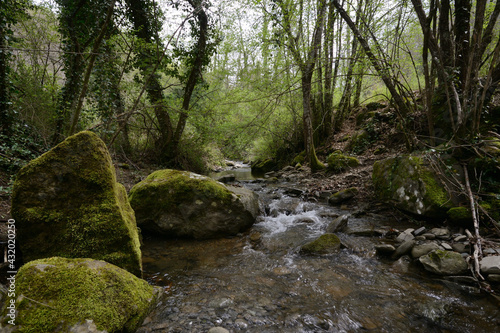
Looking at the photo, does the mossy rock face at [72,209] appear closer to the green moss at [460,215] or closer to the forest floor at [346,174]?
the forest floor at [346,174]

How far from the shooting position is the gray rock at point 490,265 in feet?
7.53

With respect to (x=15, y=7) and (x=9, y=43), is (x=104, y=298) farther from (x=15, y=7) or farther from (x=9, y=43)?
(x=15, y=7)

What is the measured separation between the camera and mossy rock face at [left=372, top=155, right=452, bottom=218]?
12.4ft

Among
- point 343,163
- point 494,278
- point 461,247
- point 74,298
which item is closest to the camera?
point 74,298

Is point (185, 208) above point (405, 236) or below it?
above

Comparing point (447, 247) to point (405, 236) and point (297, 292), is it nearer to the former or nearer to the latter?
point (405, 236)

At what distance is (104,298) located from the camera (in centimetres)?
174

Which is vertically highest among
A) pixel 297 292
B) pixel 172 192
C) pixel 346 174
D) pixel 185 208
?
pixel 172 192

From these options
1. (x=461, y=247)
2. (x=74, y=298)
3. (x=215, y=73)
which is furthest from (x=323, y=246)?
(x=215, y=73)

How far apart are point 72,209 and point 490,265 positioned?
4707 millimetres

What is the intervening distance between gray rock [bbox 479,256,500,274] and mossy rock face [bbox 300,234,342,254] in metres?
1.64

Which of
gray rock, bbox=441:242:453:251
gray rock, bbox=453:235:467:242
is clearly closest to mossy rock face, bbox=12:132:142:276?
gray rock, bbox=441:242:453:251

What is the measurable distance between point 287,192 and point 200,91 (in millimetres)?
5750

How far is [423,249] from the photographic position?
301 cm
